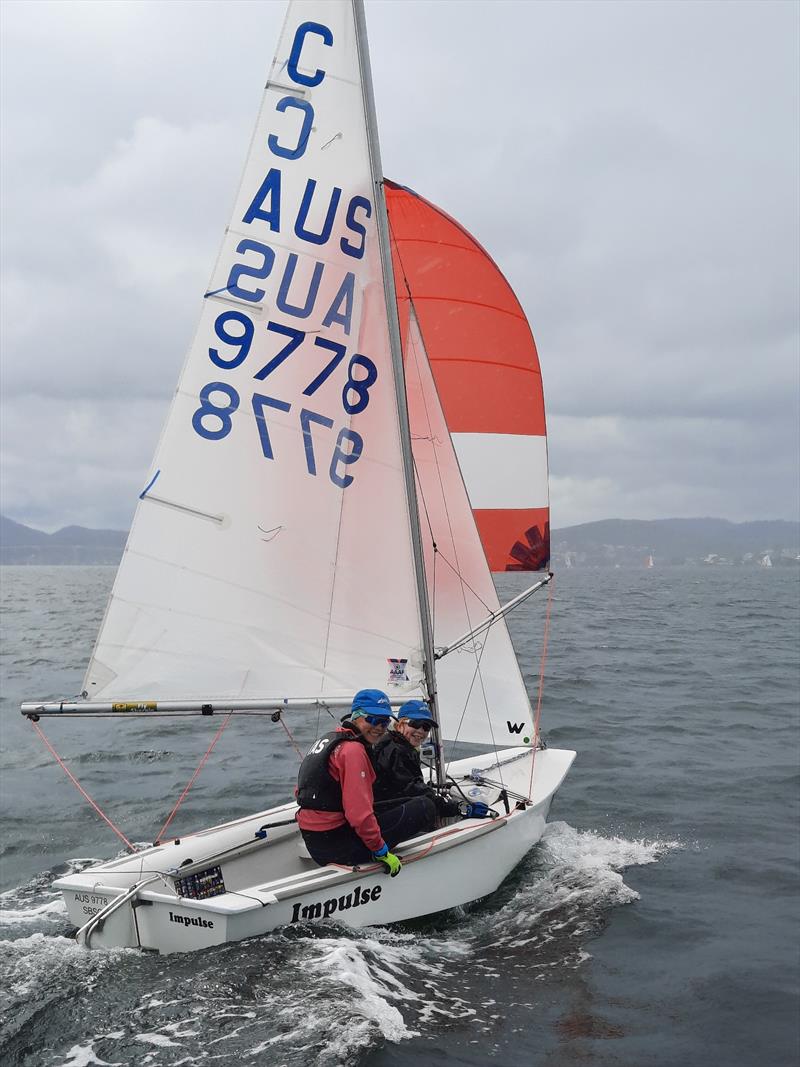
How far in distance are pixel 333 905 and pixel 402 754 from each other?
110cm

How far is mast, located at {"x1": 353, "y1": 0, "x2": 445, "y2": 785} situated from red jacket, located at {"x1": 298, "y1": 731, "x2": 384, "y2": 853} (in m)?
0.99

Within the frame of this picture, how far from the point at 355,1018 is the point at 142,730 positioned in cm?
911

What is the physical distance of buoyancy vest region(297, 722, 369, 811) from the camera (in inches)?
217

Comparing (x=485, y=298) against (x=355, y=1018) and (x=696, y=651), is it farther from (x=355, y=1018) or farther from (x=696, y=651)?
(x=696, y=651)

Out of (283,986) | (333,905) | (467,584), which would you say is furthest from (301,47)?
(283,986)

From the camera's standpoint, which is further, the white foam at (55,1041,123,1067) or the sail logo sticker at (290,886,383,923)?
the sail logo sticker at (290,886,383,923)

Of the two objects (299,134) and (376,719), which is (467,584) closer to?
(376,719)

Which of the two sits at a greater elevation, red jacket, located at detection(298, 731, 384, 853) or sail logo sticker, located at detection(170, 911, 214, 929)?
red jacket, located at detection(298, 731, 384, 853)

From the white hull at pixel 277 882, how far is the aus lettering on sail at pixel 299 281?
2656mm

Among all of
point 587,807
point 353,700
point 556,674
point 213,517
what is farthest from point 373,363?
point 556,674

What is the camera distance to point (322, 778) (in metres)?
5.52

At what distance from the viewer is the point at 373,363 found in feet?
20.2

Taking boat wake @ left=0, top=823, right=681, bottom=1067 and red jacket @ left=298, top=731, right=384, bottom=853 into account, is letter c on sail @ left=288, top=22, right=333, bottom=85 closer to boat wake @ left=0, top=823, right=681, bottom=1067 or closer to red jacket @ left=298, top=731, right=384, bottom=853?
red jacket @ left=298, top=731, right=384, bottom=853

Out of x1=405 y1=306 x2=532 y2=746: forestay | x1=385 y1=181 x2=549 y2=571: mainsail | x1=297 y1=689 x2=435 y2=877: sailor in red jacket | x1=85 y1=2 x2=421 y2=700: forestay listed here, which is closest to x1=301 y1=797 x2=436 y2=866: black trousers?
x1=297 y1=689 x2=435 y2=877: sailor in red jacket
